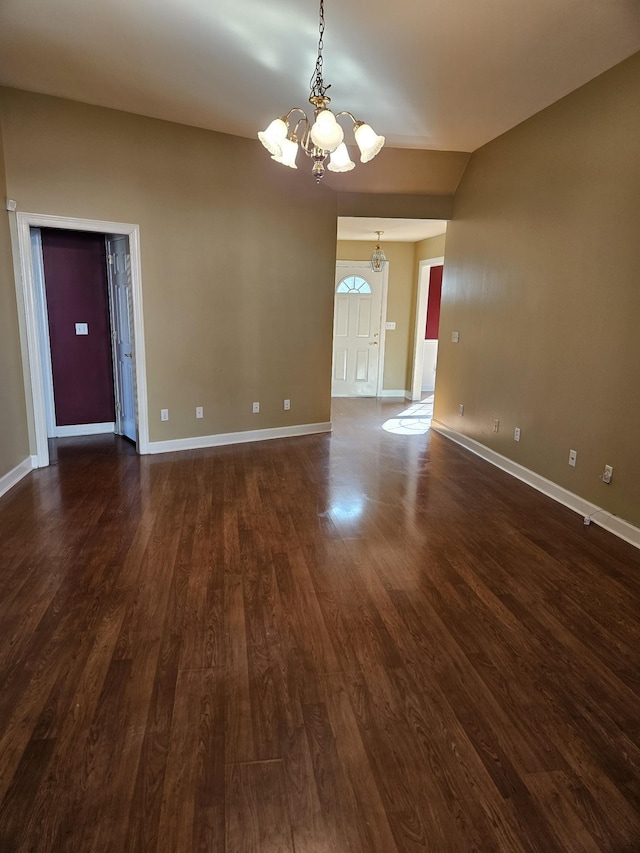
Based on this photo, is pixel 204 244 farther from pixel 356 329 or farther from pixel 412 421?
pixel 356 329

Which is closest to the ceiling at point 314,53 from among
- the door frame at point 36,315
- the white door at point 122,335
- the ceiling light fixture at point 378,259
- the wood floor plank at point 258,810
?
the door frame at point 36,315

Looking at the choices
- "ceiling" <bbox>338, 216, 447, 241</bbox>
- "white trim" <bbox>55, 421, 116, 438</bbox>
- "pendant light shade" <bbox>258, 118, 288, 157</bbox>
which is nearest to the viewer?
"pendant light shade" <bbox>258, 118, 288, 157</bbox>

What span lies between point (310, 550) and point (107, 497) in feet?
5.86

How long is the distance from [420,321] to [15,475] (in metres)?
6.32

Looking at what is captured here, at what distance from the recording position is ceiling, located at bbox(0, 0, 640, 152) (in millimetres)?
2719

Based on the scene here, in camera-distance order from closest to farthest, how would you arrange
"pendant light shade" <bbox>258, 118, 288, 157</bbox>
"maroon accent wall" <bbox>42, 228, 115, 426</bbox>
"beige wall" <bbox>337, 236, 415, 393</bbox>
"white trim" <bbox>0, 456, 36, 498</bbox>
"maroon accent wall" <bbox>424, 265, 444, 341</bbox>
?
"pendant light shade" <bbox>258, 118, 288, 157</bbox>
"white trim" <bbox>0, 456, 36, 498</bbox>
"maroon accent wall" <bbox>42, 228, 115, 426</bbox>
"beige wall" <bbox>337, 236, 415, 393</bbox>
"maroon accent wall" <bbox>424, 265, 444, 341</bbox>

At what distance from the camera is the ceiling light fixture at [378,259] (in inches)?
320

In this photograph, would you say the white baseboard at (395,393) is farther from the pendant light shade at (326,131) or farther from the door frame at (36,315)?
the pendant light shade at (326,131)

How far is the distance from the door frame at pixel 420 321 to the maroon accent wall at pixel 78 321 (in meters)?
4.87

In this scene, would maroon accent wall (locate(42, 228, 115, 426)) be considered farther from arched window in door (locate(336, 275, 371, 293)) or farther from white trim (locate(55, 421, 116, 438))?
arched window in door (locate(336, 275, 371, 293))

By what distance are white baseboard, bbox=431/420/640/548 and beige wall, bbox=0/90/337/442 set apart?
1.84 m

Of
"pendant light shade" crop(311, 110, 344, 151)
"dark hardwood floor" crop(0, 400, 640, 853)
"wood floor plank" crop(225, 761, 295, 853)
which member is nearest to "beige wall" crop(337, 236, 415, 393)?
"dark hardwood floor" crop(0, 400, 640, 853)

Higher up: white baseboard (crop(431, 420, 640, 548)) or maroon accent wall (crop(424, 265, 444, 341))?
maroon accent wall (crop(424, 265, 444, 341))

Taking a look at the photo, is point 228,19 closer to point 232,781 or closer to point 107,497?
point 107,497
